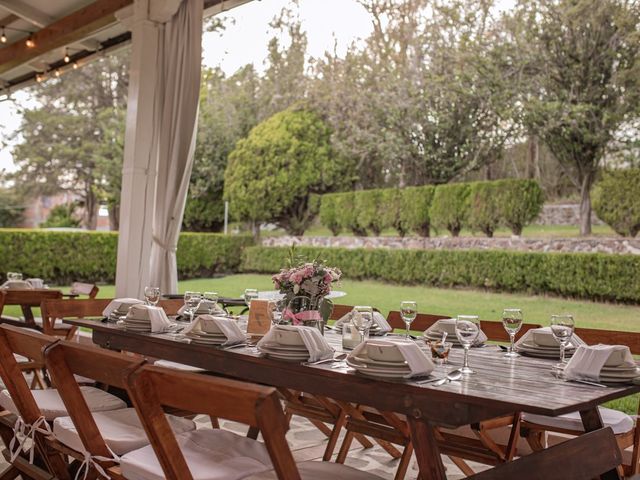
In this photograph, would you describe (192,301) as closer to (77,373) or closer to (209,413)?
(77,373)

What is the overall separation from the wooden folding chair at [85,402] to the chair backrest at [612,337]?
1.80 m

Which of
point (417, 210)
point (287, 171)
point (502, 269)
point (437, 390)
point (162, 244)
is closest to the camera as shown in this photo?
point (437, 390)

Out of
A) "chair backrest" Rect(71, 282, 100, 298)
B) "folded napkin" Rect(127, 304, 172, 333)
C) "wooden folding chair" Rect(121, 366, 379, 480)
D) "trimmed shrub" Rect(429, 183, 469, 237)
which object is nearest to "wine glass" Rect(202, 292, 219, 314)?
"folded napkin" Rect(127, 304, 172, 333)

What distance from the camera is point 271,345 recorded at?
7.58 ft

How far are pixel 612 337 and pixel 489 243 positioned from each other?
696 cm

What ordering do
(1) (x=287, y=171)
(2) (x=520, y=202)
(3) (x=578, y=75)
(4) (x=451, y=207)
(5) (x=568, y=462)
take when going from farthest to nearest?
(1) (x=287, y=171) → (4) (x=451, y=207) → (2) (x=520, y=202) → (3) (x=578, y=75) → (5) (x=568, y=462)

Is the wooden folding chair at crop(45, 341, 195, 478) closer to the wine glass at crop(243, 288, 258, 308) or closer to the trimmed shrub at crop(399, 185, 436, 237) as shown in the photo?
the wine glass at crop(243, 288, 258, 308)

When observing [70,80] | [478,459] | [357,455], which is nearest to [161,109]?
[357,455]

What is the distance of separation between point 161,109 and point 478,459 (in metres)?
4.35

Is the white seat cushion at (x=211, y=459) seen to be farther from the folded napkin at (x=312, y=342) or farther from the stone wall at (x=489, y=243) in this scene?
the stone wall at (x=489, y=243)

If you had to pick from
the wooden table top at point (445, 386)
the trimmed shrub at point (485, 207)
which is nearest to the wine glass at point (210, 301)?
the wooden table top at point (445, 386)

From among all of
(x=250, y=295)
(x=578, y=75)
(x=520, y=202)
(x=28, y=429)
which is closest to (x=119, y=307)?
(x=250, y=295)

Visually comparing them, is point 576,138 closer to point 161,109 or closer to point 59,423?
point 161,109

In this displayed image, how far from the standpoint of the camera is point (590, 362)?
6.95 ft
